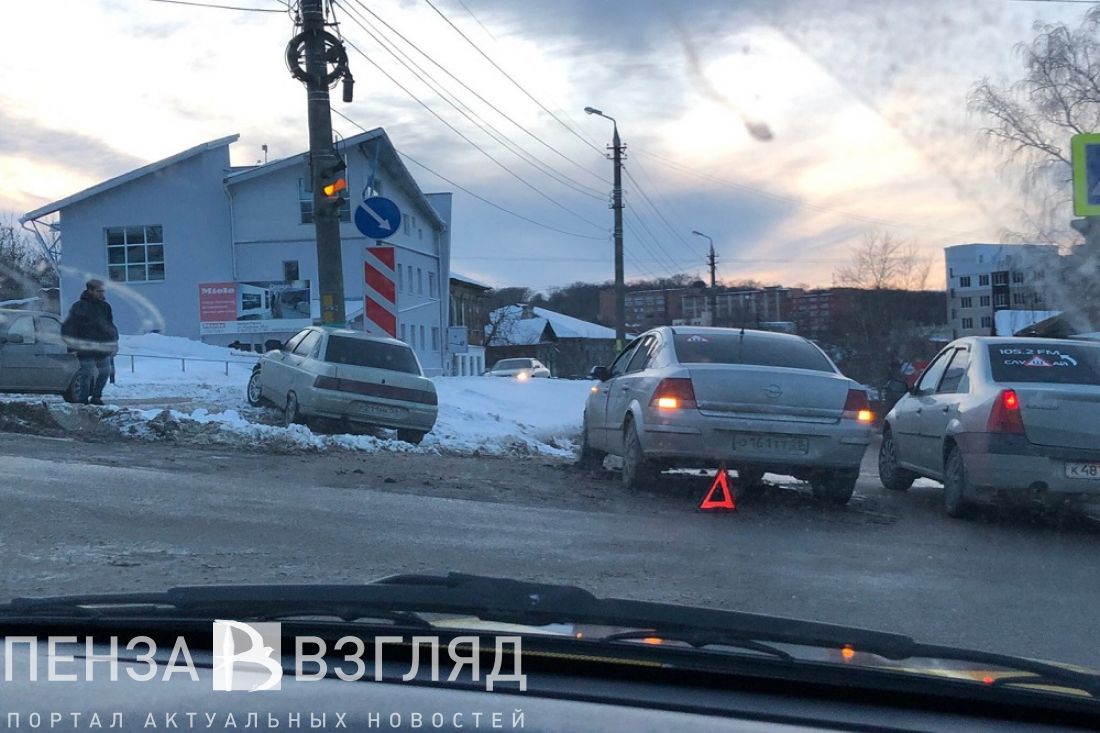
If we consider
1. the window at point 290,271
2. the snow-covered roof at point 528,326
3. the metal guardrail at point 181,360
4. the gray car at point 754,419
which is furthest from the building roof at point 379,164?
the snow-covered roof at point 528,326

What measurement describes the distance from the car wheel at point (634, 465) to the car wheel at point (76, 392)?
8.42m

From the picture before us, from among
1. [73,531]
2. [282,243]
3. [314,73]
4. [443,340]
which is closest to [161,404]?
[314,73]

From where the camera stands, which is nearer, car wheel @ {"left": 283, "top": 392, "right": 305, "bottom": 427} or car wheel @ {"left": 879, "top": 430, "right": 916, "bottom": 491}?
car wheel @ {"left": 879, "top": 430, "right": 916, "bottom": 491}

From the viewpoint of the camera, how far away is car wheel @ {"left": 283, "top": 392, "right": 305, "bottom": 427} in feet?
→ 49.1

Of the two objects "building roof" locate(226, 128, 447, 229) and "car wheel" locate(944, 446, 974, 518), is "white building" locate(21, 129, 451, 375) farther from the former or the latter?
"car wheel" locate(944, 446, 974, 518)

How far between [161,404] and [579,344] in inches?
2555

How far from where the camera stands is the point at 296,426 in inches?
527

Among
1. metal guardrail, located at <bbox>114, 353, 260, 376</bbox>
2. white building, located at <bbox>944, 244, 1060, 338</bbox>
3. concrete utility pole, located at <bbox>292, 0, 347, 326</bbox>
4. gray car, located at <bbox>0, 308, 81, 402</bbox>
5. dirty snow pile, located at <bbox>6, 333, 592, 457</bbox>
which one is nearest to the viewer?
dirty snow pile, located at <bbox>6, 333, 592, 457</bbox>

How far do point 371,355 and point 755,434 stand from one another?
7022mm

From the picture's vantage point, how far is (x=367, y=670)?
2365 millimetres

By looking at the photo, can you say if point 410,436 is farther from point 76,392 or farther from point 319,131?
point 76,392

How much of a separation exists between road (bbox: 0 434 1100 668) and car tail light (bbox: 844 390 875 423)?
816 mm

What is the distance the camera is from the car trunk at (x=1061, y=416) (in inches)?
333

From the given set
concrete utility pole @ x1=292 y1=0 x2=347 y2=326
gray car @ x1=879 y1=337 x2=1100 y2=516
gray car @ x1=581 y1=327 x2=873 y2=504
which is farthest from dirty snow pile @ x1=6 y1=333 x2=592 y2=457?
gray car @ x1=879 y1=337 x2=1100 y2=516
